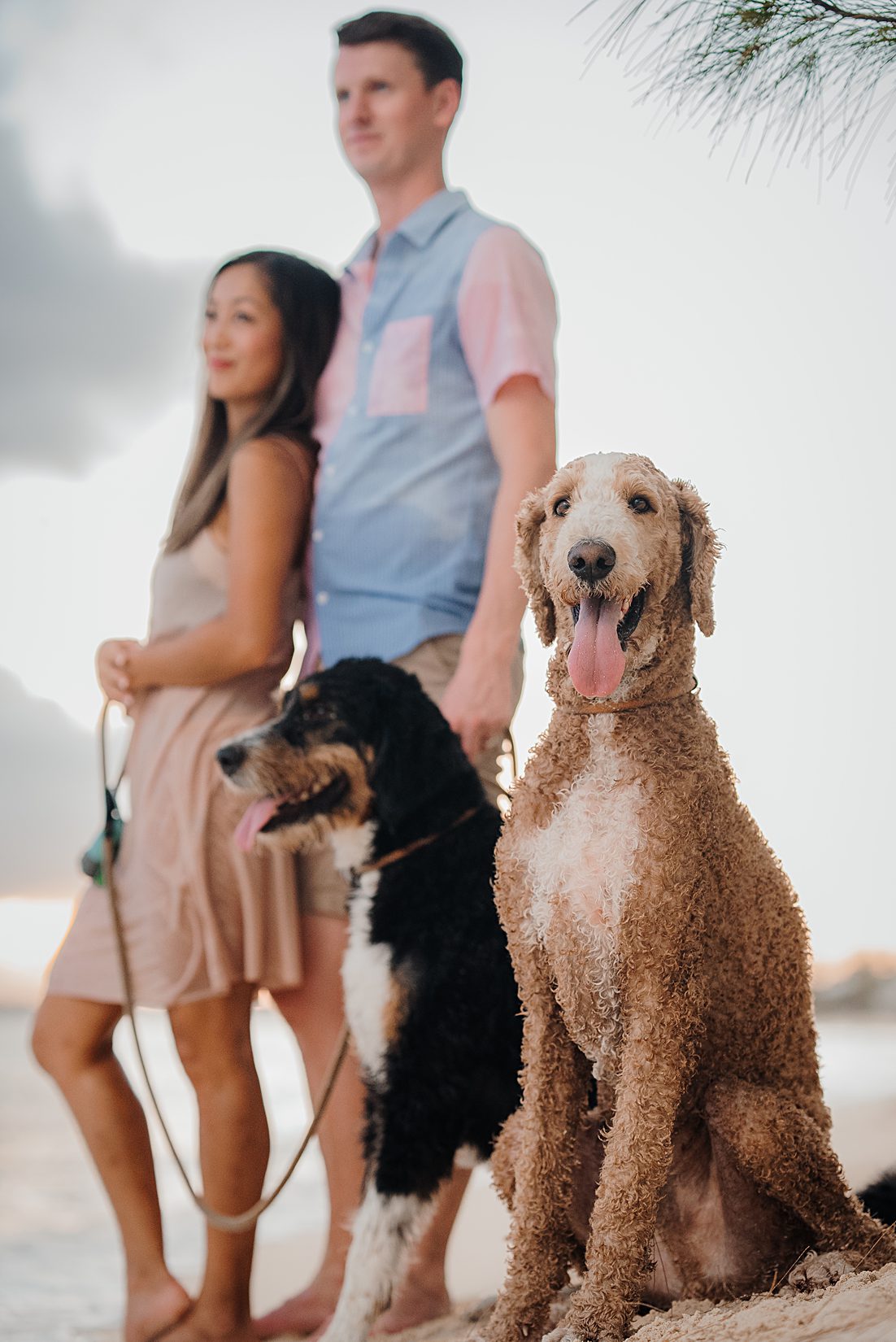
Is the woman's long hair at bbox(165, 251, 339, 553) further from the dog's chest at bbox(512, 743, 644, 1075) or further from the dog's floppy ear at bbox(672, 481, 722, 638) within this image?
the dog's chest at bbox(512, 743, 644, 1075)

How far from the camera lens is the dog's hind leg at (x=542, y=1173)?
179 cm

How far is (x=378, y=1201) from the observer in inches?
88.9

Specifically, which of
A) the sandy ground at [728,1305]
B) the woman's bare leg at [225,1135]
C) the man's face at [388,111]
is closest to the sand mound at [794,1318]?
the sandy ground at [728,1305]

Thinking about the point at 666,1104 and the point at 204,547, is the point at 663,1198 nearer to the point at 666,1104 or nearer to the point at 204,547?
the point at 666,1104

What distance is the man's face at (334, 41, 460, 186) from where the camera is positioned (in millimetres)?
3029

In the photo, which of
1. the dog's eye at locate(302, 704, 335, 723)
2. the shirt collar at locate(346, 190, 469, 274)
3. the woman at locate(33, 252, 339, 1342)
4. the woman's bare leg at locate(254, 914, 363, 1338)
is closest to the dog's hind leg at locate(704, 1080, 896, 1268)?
the dog's eye at locate(302, 704, 335, 723)

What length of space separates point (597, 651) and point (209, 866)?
1613 mm

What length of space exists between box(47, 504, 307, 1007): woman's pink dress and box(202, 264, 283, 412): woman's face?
1.33 feet

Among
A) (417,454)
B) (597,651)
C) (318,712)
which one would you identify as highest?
(417,454)

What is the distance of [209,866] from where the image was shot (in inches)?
119

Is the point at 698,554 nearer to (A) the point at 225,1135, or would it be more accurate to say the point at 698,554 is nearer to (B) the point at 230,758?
(B) the point at 230,758

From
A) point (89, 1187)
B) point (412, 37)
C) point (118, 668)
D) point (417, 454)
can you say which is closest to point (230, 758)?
point (118, 668)

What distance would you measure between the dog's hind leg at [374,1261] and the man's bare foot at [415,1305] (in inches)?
14.8

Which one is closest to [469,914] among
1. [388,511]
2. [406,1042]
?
[406,1042]
